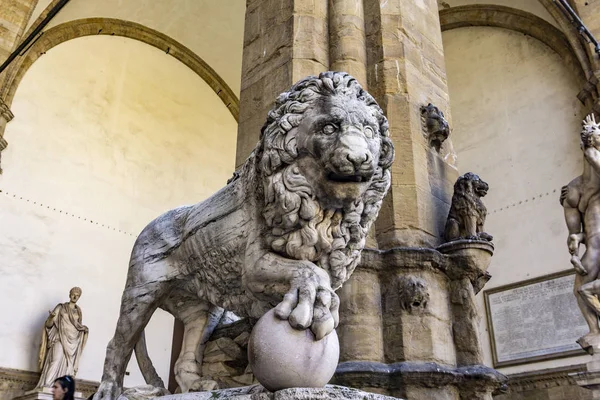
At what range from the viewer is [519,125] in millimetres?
9820

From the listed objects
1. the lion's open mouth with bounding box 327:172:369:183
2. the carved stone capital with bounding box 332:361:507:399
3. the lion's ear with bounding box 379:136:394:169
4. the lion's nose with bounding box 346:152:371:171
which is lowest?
the carved stone capital with bounding box 332:361:507:399

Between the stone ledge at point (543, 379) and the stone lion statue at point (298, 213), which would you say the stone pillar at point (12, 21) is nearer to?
the stone lion statue at point (298, 213)

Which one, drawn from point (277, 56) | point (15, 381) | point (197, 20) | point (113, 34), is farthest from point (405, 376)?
point (197, 20)

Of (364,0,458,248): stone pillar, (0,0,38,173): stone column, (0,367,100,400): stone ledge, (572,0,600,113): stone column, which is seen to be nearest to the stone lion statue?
(364,0,458,248): stone pillar

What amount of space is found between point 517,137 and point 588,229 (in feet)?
14.8

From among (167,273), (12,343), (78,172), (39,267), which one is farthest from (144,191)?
(167,273)

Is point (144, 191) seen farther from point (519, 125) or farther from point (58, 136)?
point (519, 125)

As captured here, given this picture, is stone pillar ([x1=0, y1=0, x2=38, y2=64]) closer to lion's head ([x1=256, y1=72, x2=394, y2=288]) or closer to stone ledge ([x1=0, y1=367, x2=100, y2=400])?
stone ledge ([x1=0, y1=367, x2=100, y2=400])

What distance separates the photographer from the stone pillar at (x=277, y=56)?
358 centimetres

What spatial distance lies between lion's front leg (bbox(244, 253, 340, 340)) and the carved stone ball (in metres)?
0.03

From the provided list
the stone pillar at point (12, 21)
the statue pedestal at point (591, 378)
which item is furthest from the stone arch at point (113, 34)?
the statue pedestal at point (591, 378)

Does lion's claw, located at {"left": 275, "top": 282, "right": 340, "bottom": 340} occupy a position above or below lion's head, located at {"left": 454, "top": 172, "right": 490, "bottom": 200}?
below

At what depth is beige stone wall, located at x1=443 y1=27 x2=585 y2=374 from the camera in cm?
891

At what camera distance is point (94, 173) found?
10.4 meters
